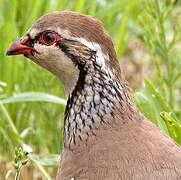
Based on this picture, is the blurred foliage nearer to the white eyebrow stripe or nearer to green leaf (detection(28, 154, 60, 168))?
green leaf (detection(28, 154, 60, 168))

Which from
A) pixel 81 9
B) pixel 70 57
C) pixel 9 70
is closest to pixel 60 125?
pixel 9 70

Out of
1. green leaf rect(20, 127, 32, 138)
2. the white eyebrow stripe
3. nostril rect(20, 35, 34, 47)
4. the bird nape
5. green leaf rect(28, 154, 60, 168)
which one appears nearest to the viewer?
the bird nape

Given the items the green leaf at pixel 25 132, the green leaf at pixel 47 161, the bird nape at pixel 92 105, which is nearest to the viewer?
the bird nape at pixel 92 105

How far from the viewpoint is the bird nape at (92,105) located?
3766mm

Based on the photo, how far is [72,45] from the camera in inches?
154

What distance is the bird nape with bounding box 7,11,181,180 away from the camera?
12.4 ft

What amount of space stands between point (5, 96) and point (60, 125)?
0.50m

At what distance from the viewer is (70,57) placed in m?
3.95

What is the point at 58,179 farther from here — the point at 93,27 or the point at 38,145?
the point at 38,145

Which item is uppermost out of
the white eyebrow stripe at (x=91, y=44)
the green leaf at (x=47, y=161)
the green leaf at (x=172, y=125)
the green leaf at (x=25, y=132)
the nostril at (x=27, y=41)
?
the nostril at (x=27, y=41)

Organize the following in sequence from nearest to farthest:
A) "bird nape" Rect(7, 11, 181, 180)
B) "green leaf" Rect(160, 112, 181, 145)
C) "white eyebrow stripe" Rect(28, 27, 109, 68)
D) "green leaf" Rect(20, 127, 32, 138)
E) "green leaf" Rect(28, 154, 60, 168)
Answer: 1. "bird nape" Rect(7, 11, 181, 180)
2. "white eyebrow stripe" Rect(28, 27, 109, 68)
3. "green leaf" Rect(160, 112, 181, 145)
4. "green leaf" Rect(28, 154, 60, 168)
5. "green leaf" Rect(20, 127, 32, 138)

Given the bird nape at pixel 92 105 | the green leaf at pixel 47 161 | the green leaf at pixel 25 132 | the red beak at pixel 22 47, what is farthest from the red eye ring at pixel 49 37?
the green leaf at pixel 25 132

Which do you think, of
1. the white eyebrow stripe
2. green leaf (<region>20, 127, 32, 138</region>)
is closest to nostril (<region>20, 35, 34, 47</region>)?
the white eyebrow stripe

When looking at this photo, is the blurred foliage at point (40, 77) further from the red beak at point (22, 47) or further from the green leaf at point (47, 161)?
the red beak at point (22, 47)
